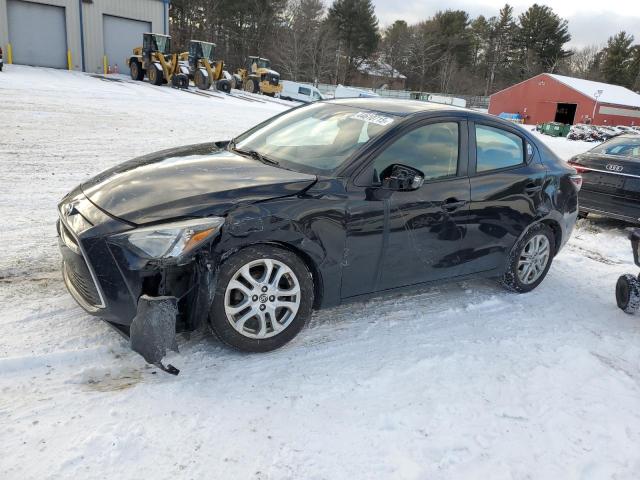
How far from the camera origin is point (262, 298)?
3178mm

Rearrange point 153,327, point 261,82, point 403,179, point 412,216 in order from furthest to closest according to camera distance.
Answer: point 261,82 → point 412,216 → point 403,179 → point 153,327

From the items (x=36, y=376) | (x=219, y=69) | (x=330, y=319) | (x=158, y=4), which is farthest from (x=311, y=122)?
(x=158, y=4)

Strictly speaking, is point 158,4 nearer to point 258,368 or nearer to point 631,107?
point 258,368

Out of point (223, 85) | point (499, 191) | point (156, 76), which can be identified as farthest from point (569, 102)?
point (499, 191)

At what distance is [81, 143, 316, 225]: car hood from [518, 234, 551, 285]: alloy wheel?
241 cm

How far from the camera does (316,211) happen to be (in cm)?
331

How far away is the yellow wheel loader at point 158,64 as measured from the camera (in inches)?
1014

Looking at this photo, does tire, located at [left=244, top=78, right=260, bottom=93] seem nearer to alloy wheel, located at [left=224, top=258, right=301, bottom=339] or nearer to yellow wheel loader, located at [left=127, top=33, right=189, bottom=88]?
yellow wheel loader, located at [left=127, top=33, right=189, bottom=88]

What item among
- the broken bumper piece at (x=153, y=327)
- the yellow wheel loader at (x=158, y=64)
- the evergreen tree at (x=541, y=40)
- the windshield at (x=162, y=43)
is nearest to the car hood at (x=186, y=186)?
the broken bumper piece at (x=153, y=327)

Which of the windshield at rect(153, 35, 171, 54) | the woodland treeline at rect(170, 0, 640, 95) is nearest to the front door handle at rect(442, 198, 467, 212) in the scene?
the windshield at rect(153, 35, 171, 54)

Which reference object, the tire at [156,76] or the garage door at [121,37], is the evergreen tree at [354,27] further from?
the tire at [156,76]

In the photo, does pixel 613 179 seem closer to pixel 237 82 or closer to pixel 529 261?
pixel 529 261

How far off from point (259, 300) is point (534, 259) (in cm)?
292

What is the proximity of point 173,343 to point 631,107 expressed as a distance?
5110cm
